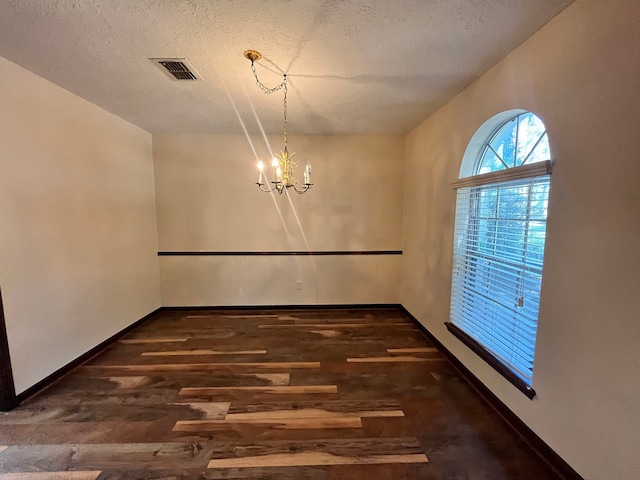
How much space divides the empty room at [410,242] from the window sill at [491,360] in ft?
0.08

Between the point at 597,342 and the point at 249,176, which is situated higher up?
the point at 249,176

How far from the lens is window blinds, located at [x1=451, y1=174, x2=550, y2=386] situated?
1.72m

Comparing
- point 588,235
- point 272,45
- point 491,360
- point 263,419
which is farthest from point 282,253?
point 588,235

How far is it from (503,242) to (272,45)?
2.11 metres

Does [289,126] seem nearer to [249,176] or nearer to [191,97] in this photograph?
[249,176]

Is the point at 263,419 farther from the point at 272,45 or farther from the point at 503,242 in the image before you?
the point at 272,45

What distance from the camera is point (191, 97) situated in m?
2.55

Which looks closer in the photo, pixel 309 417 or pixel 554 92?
pixel 554 92

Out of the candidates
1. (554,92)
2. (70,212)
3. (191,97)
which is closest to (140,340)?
(70,212)

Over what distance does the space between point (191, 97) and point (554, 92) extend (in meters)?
2.78

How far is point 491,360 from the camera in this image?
2.00 meters

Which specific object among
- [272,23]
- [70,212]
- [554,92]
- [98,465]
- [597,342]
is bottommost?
[98,465]

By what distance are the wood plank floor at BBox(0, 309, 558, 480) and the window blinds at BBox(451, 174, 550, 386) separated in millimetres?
510

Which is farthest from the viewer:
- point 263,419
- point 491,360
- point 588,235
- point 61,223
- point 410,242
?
point 410,242
